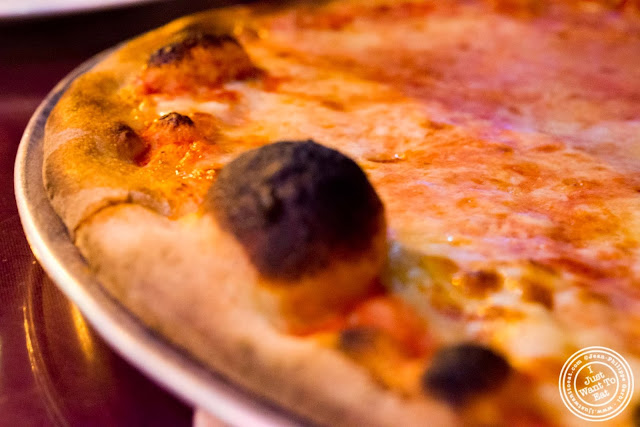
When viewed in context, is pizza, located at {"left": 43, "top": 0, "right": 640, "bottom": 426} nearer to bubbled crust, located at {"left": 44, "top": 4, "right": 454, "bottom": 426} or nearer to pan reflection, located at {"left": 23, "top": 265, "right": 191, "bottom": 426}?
bubbled crust, located at {"left": 44, "top": 4, "right": 454, "bottom": 426}

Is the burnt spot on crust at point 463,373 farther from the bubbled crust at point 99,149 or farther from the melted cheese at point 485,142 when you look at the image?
the bubbled crust at point 99,149

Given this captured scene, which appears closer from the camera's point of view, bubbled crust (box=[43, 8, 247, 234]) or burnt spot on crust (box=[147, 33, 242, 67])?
bubbled crust (box=[43, 8, 247, 234])

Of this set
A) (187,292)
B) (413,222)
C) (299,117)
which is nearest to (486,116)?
(299,117)

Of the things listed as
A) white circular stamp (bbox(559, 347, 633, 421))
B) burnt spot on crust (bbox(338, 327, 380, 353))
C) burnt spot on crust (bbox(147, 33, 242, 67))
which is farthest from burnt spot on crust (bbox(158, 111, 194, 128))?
white circular stamp (bbox(559, 347, 633, 421))

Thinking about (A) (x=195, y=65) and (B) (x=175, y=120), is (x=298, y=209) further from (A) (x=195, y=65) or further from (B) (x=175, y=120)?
(A) (x=195, y=65)

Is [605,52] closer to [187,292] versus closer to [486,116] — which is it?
[486,116]
